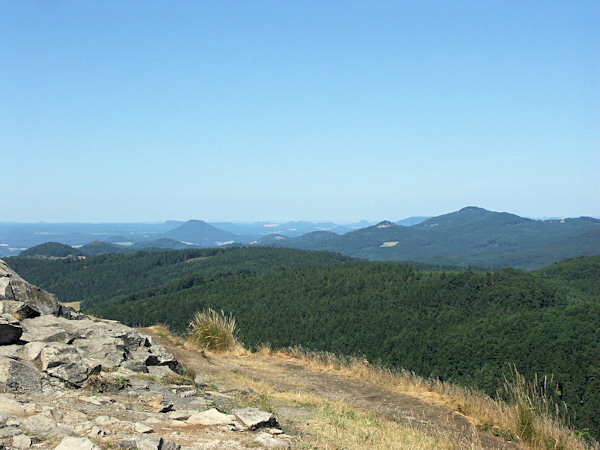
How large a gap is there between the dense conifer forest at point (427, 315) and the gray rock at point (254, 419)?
37073 mm

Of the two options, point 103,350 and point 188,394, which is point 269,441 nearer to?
point 188,394

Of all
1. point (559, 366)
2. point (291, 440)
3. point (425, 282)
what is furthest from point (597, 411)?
point (291, 440)

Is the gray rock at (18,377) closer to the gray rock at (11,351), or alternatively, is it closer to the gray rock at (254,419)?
the gray rock at (11,351)

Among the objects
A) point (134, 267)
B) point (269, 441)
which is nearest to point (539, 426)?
point (269, 441)

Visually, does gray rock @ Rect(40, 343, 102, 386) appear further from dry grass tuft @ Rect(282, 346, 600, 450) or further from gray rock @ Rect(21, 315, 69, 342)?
dry grass tuft @ Rect(282, 346, 600, 450)

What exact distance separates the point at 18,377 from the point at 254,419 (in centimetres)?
317

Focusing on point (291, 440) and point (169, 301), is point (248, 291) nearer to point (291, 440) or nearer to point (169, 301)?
point (169, 301)

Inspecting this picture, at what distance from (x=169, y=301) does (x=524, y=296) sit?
76.4m

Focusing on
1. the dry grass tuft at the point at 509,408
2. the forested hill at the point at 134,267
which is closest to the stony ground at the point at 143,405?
the dry grass tuft at the point at 509,408

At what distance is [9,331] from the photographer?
252 inches

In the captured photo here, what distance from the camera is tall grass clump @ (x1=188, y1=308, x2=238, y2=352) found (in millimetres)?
14758

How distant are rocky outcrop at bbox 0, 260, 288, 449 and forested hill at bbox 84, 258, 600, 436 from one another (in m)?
54.2

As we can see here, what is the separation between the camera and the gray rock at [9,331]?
6.32m

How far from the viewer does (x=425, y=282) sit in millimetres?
97250
